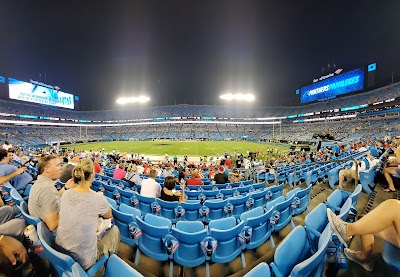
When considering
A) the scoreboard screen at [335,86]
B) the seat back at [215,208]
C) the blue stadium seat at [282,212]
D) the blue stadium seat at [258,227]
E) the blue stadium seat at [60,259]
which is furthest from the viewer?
the scoreboard screen at [335,86]

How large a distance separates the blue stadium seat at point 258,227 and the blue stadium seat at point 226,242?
280 mm

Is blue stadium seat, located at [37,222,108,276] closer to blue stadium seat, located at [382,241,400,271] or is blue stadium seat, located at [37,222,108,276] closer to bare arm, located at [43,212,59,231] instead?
bare arm, located at [43,212,59,231]

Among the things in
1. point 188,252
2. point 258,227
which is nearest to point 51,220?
point 188,252

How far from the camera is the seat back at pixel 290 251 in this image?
70.0 inches

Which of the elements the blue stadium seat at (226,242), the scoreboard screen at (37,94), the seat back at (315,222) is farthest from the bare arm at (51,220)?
the scoreboard screen at (37,94)

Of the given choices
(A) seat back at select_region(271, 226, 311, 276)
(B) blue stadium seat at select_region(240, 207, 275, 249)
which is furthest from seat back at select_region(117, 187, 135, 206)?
(A) seat back at select_region(271, 226, 311, 276)

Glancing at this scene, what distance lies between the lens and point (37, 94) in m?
61.1

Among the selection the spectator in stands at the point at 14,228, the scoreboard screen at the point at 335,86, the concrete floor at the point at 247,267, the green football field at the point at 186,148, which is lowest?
the green football field at the point at 186,148

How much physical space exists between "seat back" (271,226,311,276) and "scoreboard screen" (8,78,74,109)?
79.5 meters

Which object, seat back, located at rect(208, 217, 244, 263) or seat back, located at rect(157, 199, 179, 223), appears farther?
seat back, located at rect(157, 199, 179, 223)

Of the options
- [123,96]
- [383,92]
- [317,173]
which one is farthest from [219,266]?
[123,96]

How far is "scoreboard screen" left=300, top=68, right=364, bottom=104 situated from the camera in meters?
50.7

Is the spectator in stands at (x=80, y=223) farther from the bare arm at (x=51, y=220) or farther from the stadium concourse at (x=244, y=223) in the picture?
the bare arm at (x=51, y=220)

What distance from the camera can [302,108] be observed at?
81375 millimetres
